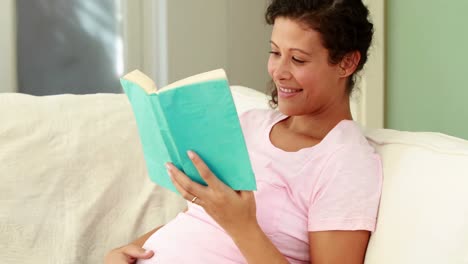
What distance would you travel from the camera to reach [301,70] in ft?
3.51

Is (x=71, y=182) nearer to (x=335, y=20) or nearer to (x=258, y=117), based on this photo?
(x=258, y=117)

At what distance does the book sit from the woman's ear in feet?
1.12

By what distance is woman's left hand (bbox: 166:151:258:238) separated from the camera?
2.86ft

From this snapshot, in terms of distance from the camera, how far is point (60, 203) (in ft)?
4.82

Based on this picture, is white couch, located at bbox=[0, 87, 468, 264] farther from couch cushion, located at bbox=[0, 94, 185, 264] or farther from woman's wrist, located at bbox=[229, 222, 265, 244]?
woman's wrist, located at bbox=[229, 222, 265, 244]

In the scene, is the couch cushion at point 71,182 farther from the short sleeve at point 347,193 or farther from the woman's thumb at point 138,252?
the short sleeve at point 347,193

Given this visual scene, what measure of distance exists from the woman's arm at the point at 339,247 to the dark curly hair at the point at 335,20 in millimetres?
294

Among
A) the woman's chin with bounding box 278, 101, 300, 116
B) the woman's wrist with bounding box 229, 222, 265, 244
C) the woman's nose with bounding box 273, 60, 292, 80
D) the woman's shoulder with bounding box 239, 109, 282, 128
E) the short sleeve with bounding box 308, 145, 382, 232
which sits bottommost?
the woman's wrist with bounding box 229, 222, 265, 244

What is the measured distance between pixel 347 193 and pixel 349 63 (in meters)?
0.25

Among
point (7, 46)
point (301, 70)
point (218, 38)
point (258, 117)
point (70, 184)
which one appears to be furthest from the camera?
point (218, 38)

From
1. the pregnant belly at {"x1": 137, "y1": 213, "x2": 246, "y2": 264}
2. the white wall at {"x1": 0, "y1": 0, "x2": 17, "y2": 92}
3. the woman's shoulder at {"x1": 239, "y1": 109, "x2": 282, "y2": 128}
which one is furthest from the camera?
the white wall at {"x1": 0, "y1": 0, "x2": 17, "y2": 92}

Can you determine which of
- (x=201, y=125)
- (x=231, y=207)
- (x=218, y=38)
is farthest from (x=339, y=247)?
(x=218, y=38)

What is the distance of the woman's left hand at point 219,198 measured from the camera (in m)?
0.87

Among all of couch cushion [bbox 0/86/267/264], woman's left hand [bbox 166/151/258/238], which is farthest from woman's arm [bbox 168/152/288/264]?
couch cushion [bbox 0/86/267/264]
